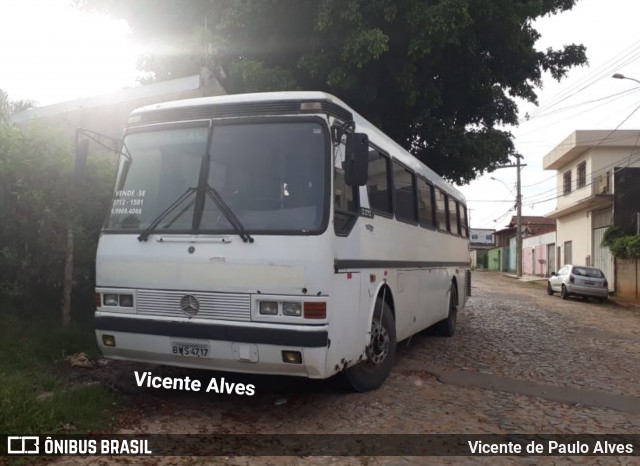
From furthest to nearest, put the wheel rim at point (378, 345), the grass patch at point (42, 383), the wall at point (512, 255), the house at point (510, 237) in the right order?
the house at point (510, 237)
the wall at point (512, 255)
the wheel rim at point (378, 345)
the grass patch at point (42, 383)

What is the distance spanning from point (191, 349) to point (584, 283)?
67.6 feet

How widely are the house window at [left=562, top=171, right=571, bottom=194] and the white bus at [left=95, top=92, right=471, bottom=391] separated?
3305 centimetres

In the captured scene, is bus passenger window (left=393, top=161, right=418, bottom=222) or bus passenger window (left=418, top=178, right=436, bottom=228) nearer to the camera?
bus passenger window (left=393, top=161, right=418, bottom=222)

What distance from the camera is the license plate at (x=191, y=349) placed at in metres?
4.89

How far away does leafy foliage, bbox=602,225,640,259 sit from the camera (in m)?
22.4

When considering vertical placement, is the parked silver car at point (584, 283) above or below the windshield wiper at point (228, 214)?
below

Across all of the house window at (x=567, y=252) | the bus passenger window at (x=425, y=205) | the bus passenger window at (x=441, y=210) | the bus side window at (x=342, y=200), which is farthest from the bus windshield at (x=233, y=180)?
the house window at (x=567, y=252)

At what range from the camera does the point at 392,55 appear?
11.8 meters

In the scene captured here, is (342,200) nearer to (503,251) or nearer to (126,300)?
(126,300)

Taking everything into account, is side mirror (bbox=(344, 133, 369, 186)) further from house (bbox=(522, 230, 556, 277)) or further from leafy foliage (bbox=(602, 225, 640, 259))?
house (bbox=(522, 230, 556, 277))

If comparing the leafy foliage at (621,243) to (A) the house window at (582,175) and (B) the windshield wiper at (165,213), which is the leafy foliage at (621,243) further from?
(B) the windshield wiper at (165,213)

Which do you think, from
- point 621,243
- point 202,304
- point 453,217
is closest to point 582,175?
point 621,243

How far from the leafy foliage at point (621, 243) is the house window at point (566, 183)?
10.4m

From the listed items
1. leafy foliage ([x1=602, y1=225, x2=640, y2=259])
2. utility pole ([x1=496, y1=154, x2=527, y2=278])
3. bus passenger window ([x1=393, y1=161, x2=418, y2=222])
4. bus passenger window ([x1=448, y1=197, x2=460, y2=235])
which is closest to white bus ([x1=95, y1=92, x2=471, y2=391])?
bus passenger window ([x1=393, y1=161, x2=418, y2=222])
